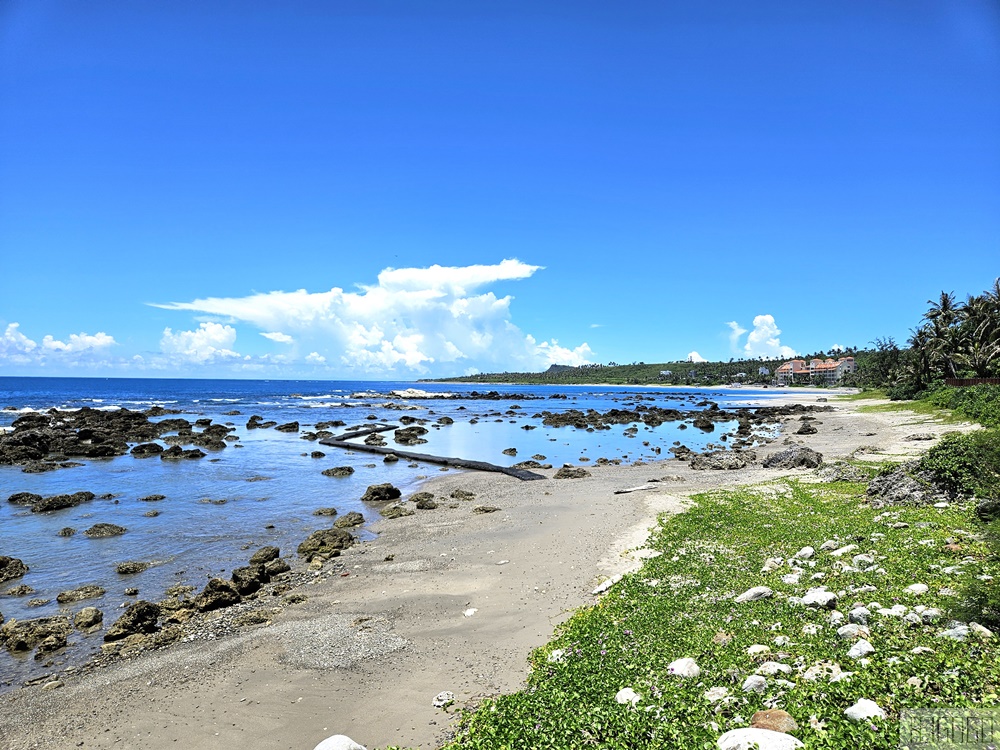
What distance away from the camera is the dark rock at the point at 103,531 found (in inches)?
734

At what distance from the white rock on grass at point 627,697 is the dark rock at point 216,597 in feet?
32.6

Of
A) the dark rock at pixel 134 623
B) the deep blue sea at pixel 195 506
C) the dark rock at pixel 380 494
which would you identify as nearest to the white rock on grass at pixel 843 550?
the dark rock at pixel 134 623

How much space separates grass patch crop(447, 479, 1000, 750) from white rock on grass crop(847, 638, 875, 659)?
10 centimetres

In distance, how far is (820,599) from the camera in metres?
8.42

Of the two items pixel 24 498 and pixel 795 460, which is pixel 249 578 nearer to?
pixel 24 498

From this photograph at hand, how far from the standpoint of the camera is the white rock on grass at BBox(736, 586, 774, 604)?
9250mm

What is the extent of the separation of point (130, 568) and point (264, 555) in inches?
140

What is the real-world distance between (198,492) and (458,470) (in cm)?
1420

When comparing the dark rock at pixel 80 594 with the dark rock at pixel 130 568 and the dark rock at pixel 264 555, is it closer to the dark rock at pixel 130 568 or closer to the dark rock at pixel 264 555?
the dark rock at pixel 130 568

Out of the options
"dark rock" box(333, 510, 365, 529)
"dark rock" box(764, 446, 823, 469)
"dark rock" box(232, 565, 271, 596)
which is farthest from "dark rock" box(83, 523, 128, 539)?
"dark rock" box(764, 446, 823, 469)

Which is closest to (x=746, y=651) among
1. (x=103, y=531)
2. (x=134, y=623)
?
(x=134, y=623)

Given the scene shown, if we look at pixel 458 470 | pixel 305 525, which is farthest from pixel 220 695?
pixel 458 470

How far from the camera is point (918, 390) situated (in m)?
69.6

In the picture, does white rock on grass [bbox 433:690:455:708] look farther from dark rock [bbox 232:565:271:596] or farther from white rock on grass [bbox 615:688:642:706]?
dark rock [bbox 232:565:271:596]
